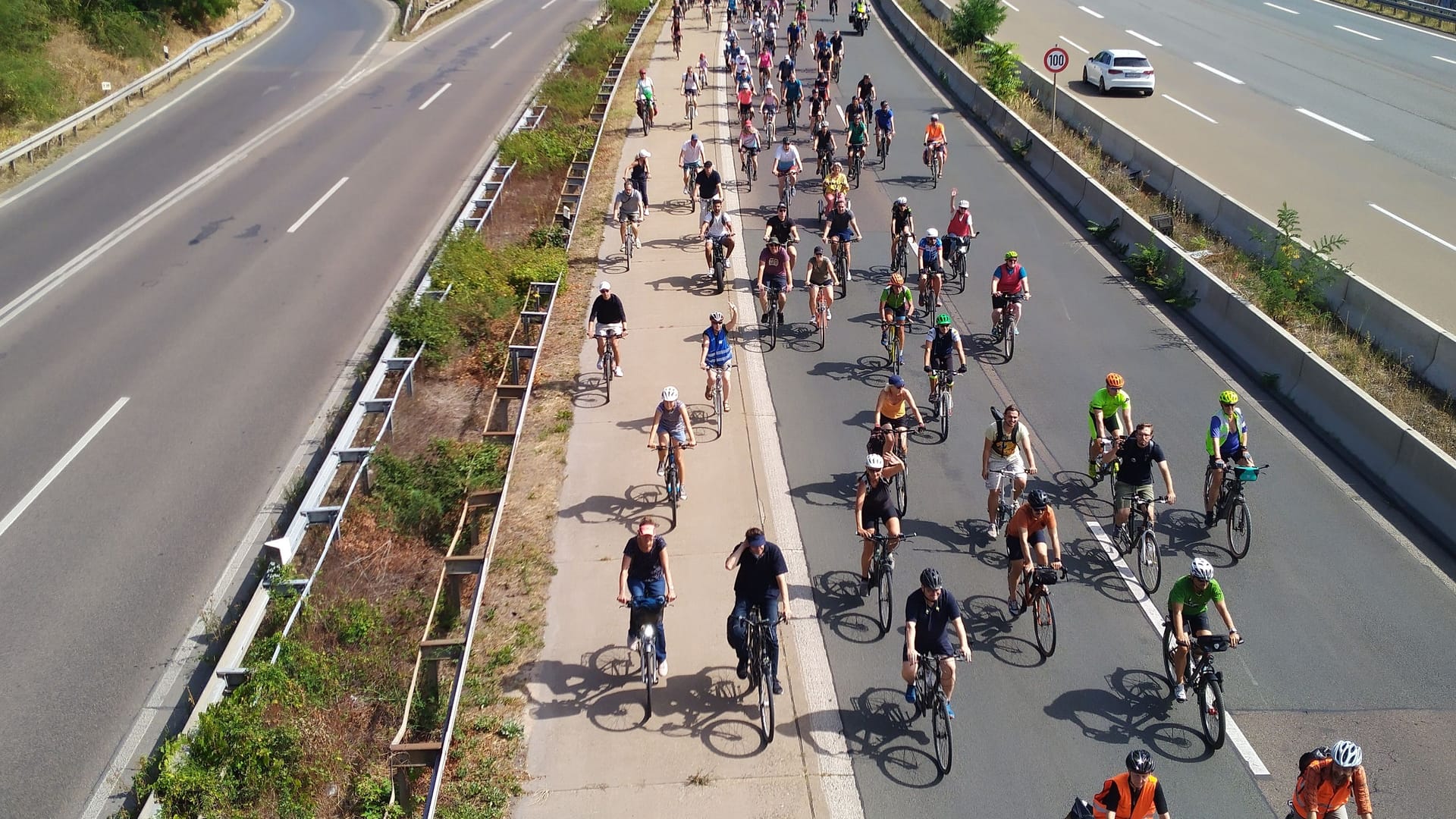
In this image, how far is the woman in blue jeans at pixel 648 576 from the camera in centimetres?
997

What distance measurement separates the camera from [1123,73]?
34594 mm

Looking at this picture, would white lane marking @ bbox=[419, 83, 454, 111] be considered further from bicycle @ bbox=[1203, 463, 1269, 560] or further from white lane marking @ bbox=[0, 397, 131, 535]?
bicycle @ bbox=[1203, 463, 1269, 560]

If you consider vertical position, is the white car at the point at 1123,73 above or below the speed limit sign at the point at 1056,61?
below

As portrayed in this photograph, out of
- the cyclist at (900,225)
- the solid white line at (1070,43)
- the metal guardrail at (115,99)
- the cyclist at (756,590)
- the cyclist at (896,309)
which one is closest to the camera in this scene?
the cyclist at (756,590)

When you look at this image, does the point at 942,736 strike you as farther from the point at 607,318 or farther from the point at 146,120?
the point at 146,120

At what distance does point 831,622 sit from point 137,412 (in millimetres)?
9878

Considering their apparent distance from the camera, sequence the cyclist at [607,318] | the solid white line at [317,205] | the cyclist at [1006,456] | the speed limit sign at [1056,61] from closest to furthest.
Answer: the cyclist at [1006,456] → the cyclist at [607,318] → the solid white line at [317,205] → the speed limit sign at [1056,61]

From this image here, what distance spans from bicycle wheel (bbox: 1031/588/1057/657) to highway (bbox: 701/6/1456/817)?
0.13m

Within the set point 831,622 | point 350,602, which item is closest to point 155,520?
point 350,602

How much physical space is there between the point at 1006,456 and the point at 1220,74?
101 feet

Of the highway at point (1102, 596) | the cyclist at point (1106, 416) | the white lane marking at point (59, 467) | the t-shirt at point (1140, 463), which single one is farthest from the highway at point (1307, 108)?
the white lane marking at point (59, 467)

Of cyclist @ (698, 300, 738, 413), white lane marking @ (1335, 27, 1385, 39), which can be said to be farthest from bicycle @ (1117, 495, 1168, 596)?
white lane marking @ (1335, 27, 1385, 39)

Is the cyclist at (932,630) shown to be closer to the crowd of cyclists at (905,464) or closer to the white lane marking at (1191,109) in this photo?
the crowd of cyclists at (905,464)

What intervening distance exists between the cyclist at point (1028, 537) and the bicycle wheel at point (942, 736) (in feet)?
6.73
